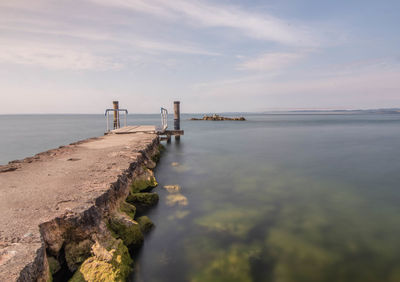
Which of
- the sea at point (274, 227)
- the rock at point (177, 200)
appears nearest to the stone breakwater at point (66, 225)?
the sea at point (274, 227)

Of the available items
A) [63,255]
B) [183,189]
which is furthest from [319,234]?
[63,255]

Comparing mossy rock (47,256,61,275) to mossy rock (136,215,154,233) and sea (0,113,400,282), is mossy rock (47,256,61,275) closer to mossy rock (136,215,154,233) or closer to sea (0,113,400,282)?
sea (0,113,400,282)

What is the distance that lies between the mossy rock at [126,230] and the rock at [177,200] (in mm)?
2376

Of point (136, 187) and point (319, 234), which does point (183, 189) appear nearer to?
point (136, 187)

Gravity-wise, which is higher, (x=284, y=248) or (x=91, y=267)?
(x=91, y=267)

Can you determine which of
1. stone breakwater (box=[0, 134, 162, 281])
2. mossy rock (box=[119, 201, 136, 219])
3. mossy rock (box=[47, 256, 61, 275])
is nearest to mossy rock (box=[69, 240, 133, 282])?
stone breakwater (box=[0, 134, 162, 281])

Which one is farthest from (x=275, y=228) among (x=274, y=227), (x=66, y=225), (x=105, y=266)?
(x=66, y=225)

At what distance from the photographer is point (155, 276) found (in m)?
4.32

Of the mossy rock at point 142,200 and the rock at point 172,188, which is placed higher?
the mossy rock at point 142,200

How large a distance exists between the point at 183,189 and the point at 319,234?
474 centimetres

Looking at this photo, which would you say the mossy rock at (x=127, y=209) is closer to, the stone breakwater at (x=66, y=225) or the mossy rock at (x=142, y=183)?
the stone breakwater at (x=66, y=225)

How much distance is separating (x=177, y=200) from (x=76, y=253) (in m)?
4.09

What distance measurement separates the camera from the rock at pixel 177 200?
7548mm

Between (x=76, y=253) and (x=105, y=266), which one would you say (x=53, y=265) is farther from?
(x=105, y=266)
